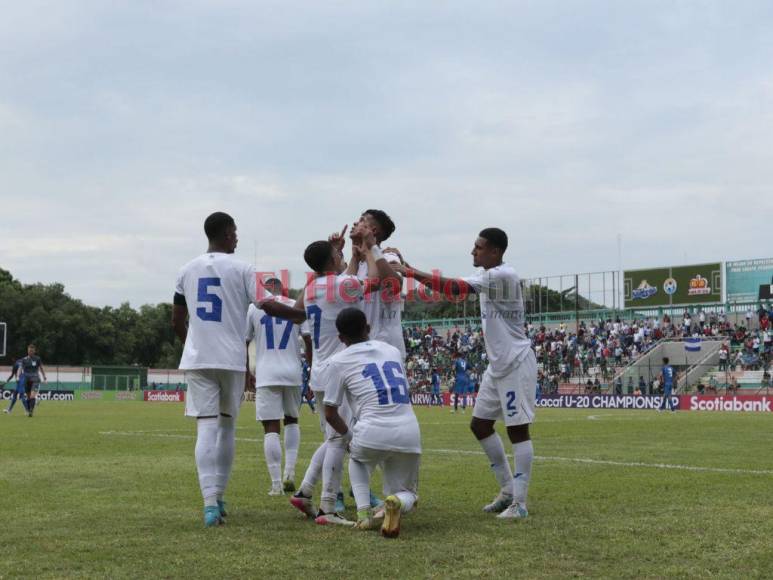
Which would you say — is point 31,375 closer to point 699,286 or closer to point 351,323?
point 351,323

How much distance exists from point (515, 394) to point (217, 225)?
9.30 feet

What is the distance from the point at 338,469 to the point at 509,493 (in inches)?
60.8

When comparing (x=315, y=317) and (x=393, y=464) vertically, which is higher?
(x=315, y=317)

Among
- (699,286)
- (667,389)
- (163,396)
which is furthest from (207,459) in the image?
(163,396)

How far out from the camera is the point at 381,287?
297 inches

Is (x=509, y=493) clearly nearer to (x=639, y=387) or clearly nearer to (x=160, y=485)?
(x=160, y=485)

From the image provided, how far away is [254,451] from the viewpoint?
14.1 m

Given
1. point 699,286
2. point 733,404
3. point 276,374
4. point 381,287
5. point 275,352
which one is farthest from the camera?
point 699,286

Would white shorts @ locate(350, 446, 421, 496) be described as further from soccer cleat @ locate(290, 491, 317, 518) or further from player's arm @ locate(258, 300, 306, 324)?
player's arm @ locate(258, 300, 306, 324)

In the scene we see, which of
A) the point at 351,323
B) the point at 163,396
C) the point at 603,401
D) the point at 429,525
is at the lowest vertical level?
the point at 163,396

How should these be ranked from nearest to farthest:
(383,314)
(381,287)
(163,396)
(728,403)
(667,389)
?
(381,287)
(383,314)
(728,403)
(667,389)
(163,396)

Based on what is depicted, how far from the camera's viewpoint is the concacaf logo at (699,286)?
59.2 meters

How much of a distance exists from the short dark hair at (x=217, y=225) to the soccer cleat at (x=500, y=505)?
10.4ft

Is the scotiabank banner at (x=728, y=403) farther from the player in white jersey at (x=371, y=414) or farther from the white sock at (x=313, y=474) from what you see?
the player in white jersey at (x=371, y=414)
